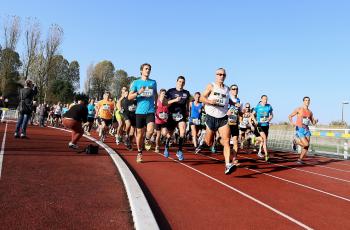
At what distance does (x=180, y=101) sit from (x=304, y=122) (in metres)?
4.04

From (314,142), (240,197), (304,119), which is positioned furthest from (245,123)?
(240,197)

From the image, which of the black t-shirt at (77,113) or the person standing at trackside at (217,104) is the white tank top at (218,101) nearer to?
the person standing at trackside at (217,104)

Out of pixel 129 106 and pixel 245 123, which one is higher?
pixel 129 106

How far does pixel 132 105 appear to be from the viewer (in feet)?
40.1

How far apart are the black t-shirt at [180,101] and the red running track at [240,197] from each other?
6.33 ft

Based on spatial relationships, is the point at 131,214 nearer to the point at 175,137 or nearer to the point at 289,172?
the point at 289,172

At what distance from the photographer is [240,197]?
5488mm

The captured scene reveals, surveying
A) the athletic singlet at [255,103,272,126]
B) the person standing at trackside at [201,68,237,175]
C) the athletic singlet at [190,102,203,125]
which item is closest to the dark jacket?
the athletic singlet at [190,102,203,125]

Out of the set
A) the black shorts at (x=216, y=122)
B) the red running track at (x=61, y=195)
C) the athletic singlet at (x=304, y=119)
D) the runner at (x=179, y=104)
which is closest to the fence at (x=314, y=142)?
the athletic singlet at (x=304, y=119)

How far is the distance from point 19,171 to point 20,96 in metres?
7.10

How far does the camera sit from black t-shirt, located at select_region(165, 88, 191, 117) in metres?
10.1

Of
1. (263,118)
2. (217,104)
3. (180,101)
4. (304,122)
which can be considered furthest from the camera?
(263,118)

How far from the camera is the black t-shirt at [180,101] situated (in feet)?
33.2

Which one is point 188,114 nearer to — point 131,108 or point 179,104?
point 179,104
